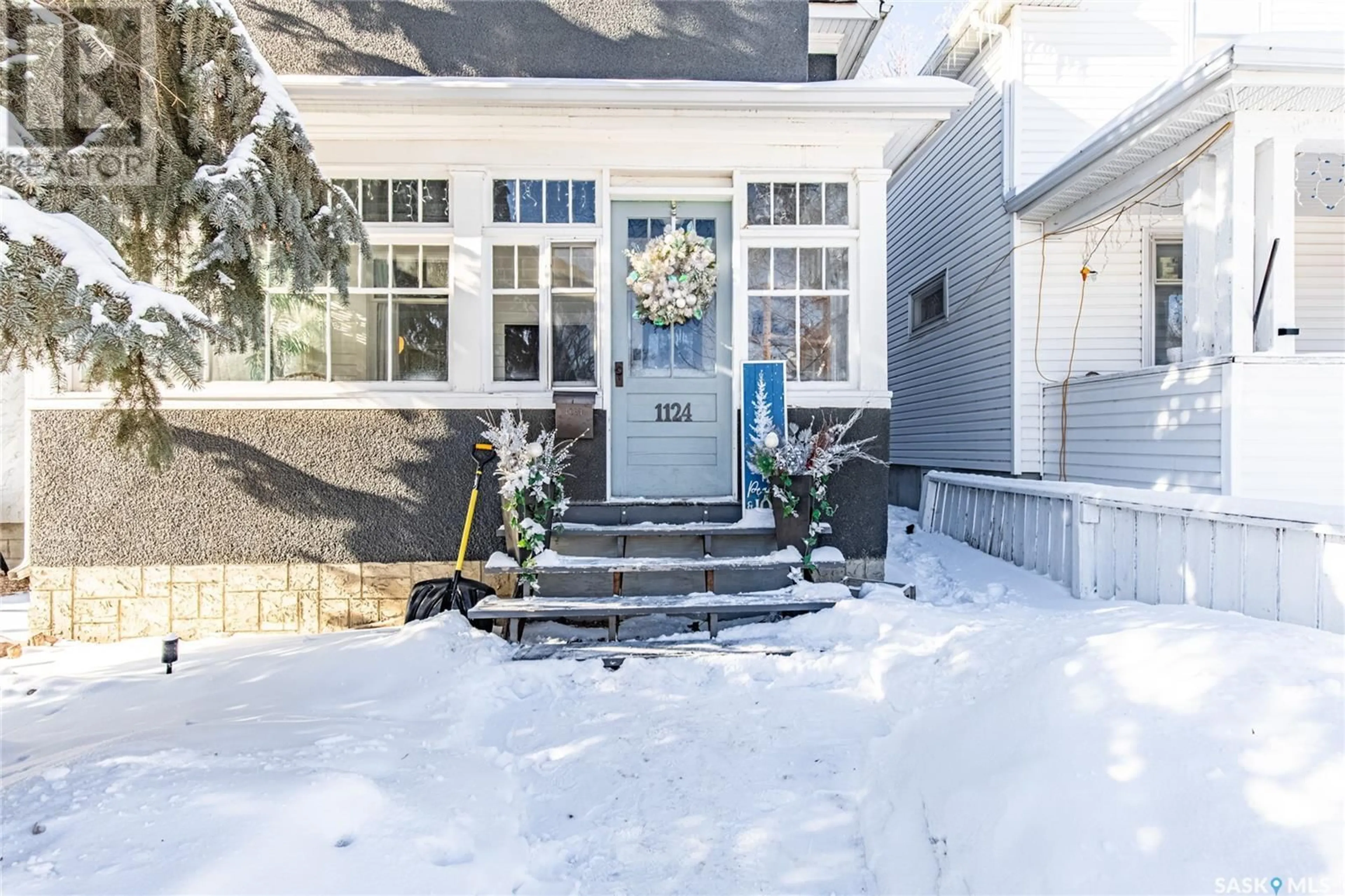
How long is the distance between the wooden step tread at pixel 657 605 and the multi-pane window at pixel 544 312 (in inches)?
65.7

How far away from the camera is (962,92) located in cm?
455

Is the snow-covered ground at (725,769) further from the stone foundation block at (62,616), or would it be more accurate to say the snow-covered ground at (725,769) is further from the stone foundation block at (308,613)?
the stone foundation block at (62,616)

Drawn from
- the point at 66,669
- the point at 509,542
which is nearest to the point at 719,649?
the point at 509,542

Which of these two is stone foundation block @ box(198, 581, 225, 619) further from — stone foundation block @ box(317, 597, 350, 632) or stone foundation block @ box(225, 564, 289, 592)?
stone foundation block @ box(317, 597, 350, 632)

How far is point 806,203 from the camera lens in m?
4.91

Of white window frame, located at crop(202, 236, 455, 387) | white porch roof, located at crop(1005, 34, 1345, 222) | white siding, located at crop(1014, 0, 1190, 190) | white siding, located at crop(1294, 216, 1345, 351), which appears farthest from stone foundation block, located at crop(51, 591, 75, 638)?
white siding, located at crop(1294, 216, 1345, 351)

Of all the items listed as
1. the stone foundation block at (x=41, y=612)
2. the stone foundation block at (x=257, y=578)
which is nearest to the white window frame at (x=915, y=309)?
the stone foundation block at (x=257, y=578)

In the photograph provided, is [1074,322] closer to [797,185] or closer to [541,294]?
[797,185]

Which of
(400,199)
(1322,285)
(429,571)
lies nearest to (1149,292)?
(1322,285)

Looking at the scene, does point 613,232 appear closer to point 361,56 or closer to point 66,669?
point 361,56

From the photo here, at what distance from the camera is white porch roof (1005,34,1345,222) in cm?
437

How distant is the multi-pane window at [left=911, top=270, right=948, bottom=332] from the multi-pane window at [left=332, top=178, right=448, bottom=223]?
634 centimetres

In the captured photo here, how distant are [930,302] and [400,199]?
23.0 feet

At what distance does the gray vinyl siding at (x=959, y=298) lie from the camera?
24.1 feet
